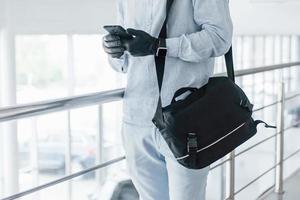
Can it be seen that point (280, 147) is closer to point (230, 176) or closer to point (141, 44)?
point (230, 176)

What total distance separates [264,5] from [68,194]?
2.42 m

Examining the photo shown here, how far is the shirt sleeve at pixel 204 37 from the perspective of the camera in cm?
67

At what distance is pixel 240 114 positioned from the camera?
73 cm

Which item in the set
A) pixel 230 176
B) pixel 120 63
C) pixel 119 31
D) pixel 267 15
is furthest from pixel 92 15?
pixel 119 31

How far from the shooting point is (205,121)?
27.4 inches

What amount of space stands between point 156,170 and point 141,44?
202 millimetres

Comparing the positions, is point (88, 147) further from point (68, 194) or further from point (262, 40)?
point (262, 40)

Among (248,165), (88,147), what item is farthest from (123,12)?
(248,165)

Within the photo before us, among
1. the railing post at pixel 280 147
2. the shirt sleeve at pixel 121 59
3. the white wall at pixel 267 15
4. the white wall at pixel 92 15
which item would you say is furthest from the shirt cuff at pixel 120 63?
the white wall at pixel 267 15

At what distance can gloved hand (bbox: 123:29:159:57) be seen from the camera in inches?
25.8

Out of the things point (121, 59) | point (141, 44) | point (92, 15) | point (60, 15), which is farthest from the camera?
point (92, 15)

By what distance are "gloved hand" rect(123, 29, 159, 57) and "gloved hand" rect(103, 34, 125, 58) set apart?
26mm

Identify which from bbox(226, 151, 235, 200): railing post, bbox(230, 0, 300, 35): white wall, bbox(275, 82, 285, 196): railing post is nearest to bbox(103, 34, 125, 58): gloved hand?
bbox(226, 151, 235, 200): railing post

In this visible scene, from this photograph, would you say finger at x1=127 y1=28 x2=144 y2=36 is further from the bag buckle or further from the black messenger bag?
the bag buckle
